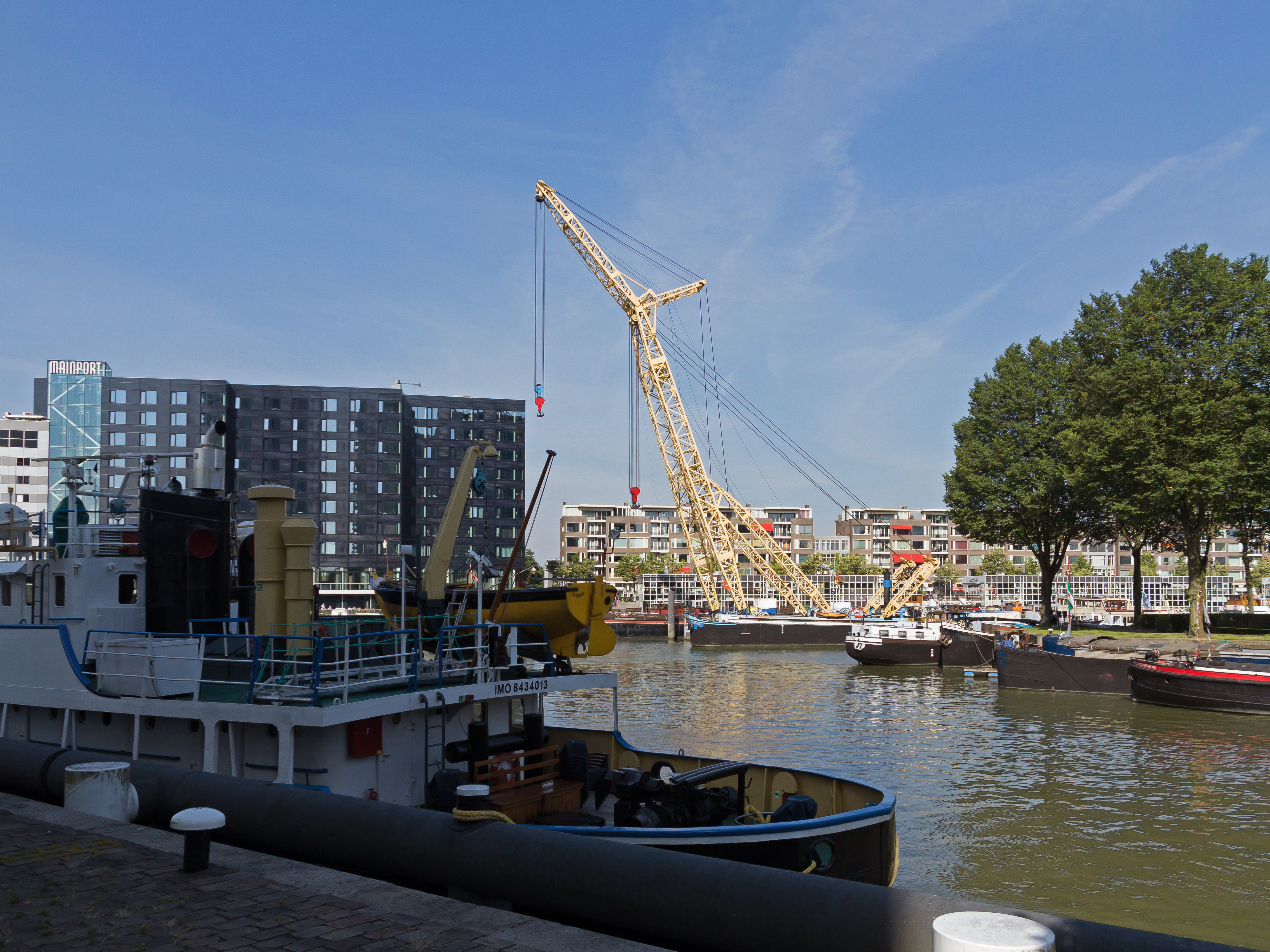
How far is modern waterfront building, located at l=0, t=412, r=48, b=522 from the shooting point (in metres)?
127

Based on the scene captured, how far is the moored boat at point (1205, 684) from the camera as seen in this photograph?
37.6 metres

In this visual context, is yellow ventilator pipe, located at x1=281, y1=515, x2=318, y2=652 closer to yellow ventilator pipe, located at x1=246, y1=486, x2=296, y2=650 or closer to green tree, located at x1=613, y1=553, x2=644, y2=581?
yellow ventilator pipe, located at x1=246, y1=486, x2=296, y2=650

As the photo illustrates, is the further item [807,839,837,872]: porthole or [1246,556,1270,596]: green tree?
[1246,556,1270,596]: green tree

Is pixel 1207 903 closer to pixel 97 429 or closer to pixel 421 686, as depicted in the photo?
pixel 421 686

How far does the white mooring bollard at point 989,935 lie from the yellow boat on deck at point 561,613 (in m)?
12.6

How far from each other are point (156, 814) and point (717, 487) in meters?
94.3

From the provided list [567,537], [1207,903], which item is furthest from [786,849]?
[567,537]

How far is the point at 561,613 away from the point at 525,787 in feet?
15.0

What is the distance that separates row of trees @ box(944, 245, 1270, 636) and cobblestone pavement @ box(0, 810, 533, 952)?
179 ft

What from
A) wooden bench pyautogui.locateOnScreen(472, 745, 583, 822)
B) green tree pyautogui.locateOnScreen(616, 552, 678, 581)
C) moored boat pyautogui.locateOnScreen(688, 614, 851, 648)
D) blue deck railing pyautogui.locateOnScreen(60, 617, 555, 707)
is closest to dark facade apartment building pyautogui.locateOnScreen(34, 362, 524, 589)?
moored boat pyautogui.locateOnScreen(688, 614, 851, 648)

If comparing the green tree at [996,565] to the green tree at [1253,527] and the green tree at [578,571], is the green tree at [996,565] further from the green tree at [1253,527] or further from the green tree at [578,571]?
the green tree at [1253,527]

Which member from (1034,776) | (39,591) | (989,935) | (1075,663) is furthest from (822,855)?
(1075,663)

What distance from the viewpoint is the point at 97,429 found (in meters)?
104

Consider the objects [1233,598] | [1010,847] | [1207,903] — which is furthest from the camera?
[1233,598]
